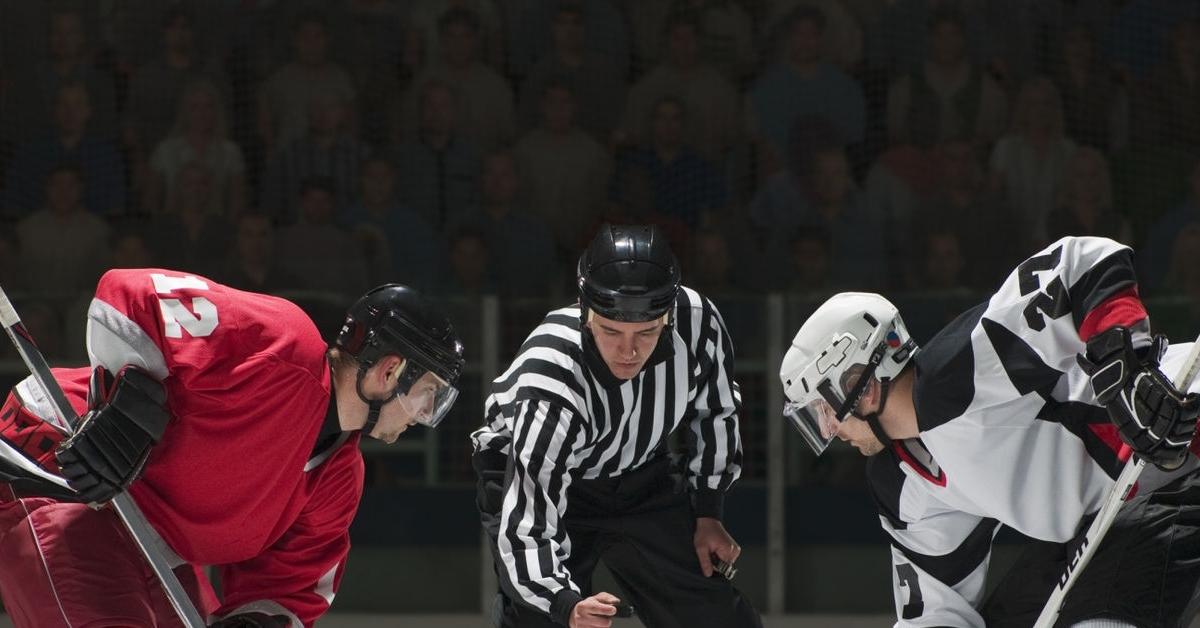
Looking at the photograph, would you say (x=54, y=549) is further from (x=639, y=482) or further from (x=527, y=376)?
(x=639, y=482)

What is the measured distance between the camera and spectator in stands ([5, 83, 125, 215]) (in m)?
5.07

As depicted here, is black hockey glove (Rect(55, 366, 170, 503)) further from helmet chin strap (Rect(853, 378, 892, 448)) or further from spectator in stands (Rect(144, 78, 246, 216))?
spectator in stands (Rect(144, 78, 246, 216))

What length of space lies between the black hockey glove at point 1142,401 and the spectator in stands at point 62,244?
10.6 ft

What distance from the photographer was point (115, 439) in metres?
2.41

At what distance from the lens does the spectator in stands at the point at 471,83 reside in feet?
17.1

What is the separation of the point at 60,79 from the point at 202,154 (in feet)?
1.75

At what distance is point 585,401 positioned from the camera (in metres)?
2.89

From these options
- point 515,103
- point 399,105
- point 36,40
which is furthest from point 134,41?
point 515,103

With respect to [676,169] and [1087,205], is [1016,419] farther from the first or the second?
[676,169]

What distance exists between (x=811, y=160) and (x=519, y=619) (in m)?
2.51

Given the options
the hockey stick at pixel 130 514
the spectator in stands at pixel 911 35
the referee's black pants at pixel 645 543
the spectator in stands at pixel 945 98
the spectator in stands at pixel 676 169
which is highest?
the spectator in stands at pixel 911 35

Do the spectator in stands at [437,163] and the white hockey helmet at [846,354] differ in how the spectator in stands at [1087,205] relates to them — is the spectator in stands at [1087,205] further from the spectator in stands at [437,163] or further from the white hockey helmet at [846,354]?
the white hockey helmet at [846,354]

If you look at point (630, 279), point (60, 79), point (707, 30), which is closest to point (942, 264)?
point (707, 30)

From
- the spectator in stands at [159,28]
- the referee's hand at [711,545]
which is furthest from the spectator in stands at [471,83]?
the referee's hand at [711,545]
